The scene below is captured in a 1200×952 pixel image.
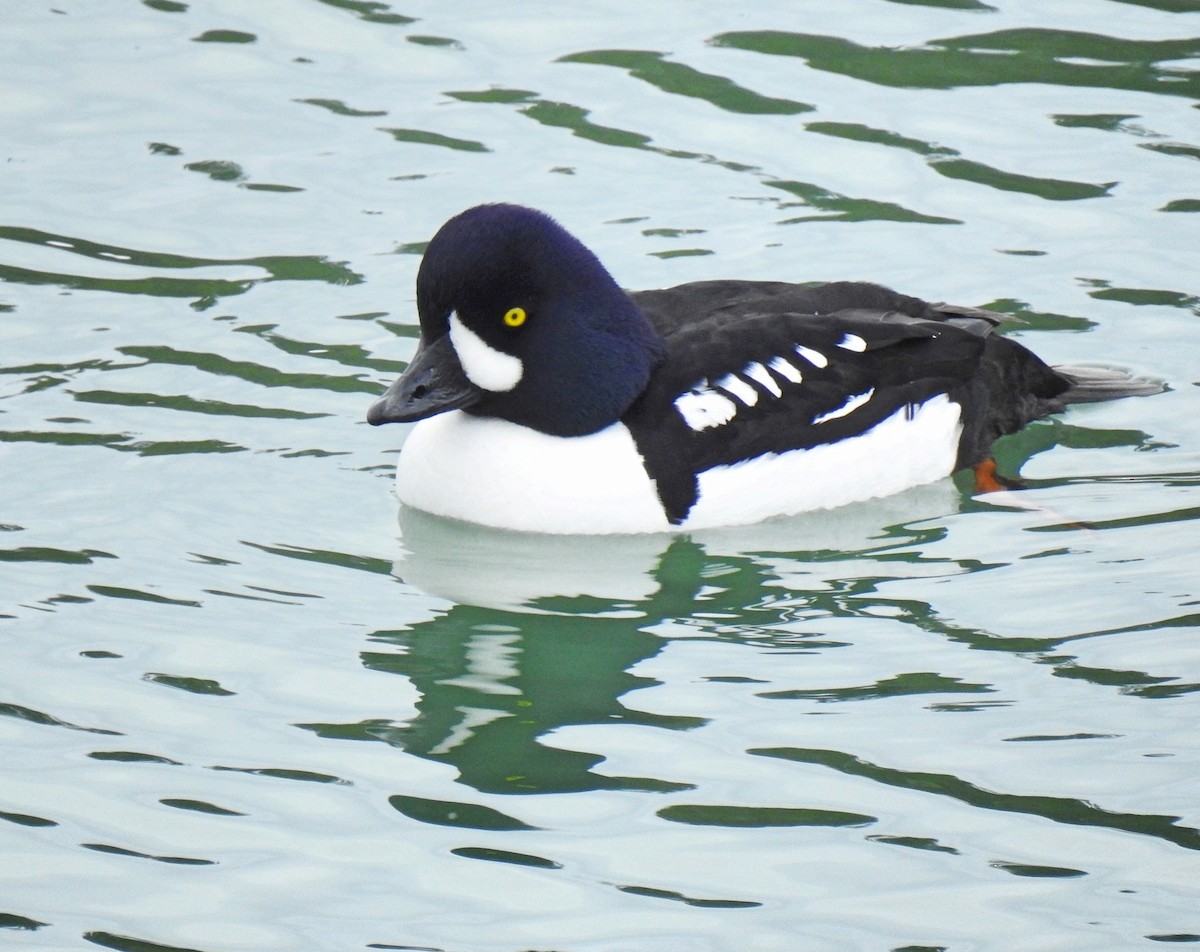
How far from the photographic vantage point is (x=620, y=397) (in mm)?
7996

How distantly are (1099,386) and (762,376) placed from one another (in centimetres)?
196

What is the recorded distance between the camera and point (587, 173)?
1146 cm

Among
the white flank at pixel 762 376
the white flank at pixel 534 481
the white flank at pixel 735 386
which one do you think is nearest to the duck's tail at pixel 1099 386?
the white flank at pixel 762 376

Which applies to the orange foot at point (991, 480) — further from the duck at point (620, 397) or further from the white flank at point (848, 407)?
the white flank at point (848, 407)

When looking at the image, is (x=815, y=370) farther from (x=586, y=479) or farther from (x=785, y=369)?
(x=586, y=479)

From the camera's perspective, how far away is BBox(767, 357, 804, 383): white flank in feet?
26.7

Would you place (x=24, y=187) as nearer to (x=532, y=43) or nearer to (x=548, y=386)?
(x=532, y=43)

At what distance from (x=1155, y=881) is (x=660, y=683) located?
1891mm

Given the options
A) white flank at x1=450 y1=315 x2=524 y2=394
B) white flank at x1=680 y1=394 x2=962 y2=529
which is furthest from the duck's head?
white flank at x1=680 y1=394 x2=962 y2=529

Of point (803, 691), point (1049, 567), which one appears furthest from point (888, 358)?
point (803, 691)

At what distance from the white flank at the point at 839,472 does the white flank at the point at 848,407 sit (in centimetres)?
11

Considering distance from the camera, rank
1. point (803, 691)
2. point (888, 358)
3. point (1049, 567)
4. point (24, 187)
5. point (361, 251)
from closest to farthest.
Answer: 1. point (803, 691)
2. point (1049, 567)
3. point (888, 358)
4. point (361, 251)
5. point (24, 187)

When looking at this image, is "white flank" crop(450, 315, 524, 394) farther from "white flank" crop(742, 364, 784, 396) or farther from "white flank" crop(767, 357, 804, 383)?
"white flank" crop(767, 357, 804, 383)

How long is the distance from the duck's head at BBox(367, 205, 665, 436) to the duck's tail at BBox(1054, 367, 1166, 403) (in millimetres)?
2201
